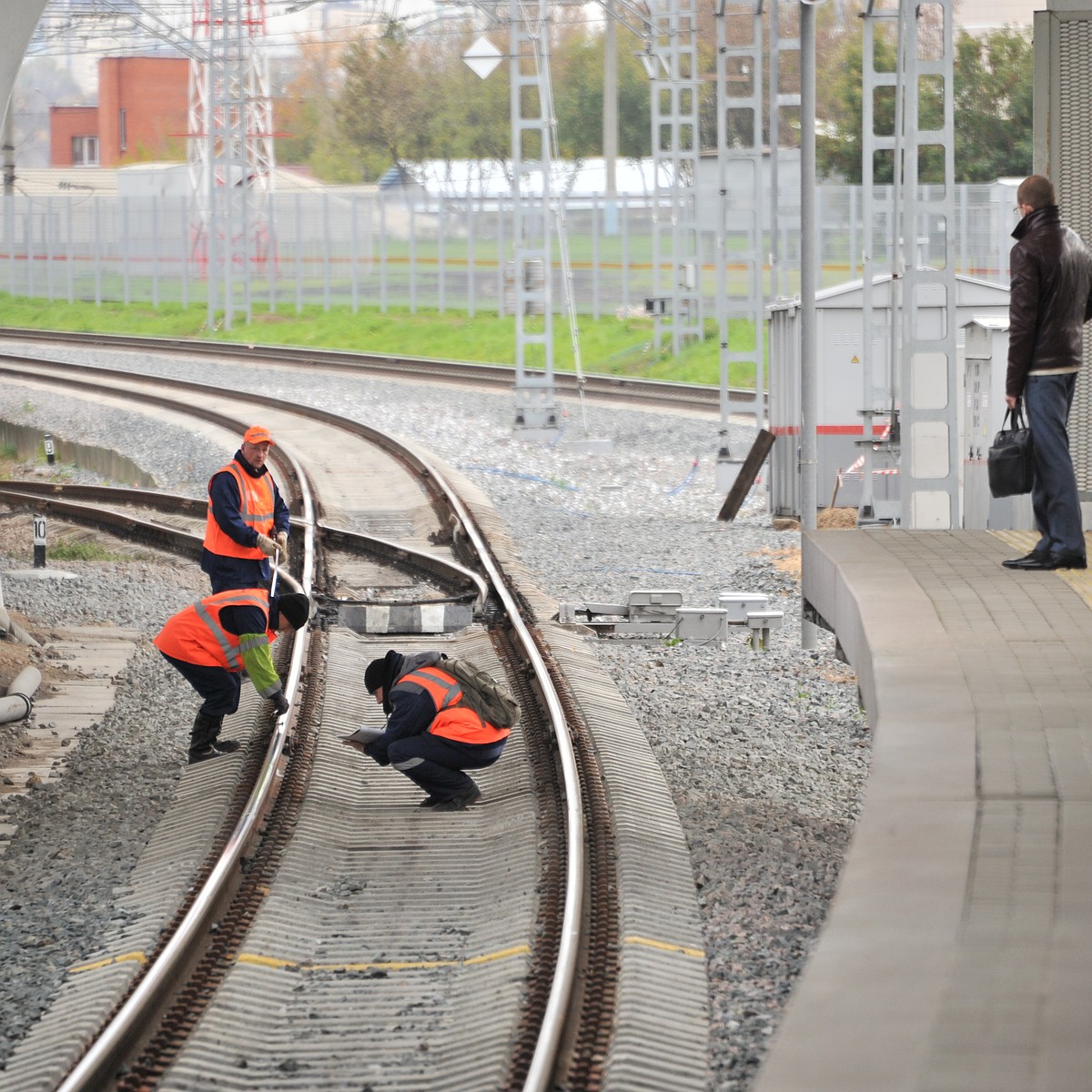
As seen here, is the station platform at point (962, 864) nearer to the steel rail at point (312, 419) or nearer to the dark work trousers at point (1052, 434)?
the dark work trousers at point (1052, 434)

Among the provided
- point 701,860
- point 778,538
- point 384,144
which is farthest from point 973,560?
point 384,144

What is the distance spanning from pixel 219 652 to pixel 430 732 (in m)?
1.45

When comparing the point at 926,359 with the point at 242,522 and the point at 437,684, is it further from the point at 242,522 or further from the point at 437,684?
the point at 437,684

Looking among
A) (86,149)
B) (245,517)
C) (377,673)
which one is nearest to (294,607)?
(245,517)

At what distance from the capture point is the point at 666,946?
20.7ft

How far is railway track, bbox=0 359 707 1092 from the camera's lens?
17.9ft

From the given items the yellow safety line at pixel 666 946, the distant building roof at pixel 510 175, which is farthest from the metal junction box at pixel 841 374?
the distant building roof at pixel 510 175

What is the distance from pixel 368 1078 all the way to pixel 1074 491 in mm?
4954

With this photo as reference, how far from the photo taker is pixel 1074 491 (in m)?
8.62

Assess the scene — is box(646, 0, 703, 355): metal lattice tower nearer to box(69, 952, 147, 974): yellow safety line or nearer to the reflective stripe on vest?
the reflective stripe on vest

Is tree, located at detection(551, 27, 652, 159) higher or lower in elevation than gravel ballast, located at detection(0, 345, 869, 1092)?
higher

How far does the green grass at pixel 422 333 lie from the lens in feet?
128

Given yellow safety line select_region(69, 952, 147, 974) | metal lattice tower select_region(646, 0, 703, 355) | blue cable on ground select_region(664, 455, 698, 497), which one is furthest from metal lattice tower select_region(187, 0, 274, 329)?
yellow safety line select_region(69, 952, 147, 974)

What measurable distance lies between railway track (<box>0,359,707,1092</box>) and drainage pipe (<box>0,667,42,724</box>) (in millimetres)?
1312
